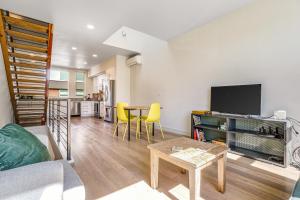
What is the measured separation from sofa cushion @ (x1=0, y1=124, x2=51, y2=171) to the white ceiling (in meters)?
2.49

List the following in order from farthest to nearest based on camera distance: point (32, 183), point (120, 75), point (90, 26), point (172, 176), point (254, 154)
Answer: point (120, 75)
point (90, 26)
point (254, 154)
point (172, 176)
point (32, 183)

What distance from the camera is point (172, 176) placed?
192cm

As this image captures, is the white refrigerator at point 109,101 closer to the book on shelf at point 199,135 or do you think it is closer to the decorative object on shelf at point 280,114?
the book on shelf at point 199,135

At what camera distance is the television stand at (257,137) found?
7.30 ft

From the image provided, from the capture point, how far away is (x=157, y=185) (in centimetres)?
170

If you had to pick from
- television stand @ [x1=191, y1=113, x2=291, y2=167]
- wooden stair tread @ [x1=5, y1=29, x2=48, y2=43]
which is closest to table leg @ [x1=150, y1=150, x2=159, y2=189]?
television stand @ [x1=191, y1=113, x2=291, y2=167]

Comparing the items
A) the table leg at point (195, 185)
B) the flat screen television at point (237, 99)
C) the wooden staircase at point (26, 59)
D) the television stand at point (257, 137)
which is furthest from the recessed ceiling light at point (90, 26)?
the table leg at point (195, 185)

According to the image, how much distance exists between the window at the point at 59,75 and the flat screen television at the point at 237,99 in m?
7.66

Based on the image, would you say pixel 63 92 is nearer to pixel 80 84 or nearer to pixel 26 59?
pixel 80 84

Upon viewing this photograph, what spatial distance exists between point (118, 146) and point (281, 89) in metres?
2.98

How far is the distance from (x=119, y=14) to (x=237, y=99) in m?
2.76

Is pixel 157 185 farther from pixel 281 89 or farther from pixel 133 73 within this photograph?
pixel 133 73

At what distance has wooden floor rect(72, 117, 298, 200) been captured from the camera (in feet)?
5.21

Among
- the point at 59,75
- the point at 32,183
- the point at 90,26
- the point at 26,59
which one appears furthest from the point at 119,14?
the point at 59,75
